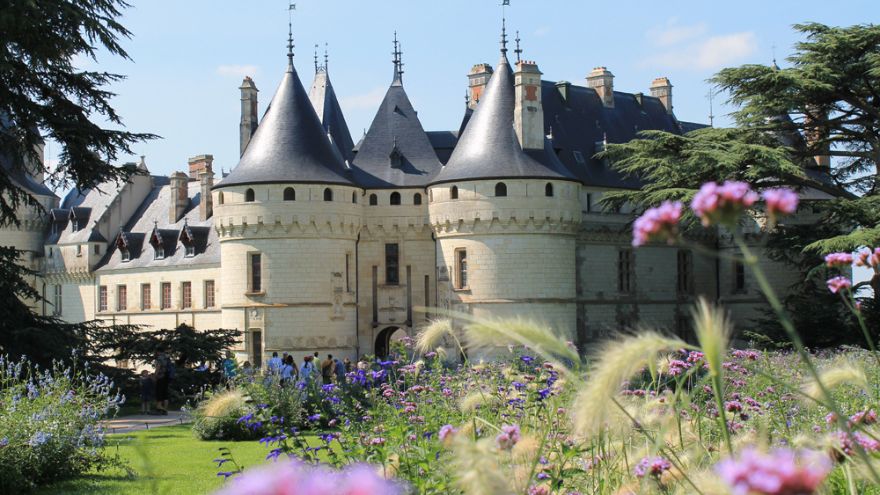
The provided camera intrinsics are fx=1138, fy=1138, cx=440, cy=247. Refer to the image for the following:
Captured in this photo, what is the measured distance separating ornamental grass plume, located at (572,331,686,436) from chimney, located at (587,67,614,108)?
39.8m

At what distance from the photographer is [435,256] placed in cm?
3444

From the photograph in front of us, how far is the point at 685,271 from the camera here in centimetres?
4150

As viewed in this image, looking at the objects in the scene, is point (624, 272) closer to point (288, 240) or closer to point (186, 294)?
point (288, 240)

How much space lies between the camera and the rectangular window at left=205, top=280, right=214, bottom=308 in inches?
1667

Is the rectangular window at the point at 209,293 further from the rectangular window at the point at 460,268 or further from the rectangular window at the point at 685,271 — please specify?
the rectangular window at the point at 685,271

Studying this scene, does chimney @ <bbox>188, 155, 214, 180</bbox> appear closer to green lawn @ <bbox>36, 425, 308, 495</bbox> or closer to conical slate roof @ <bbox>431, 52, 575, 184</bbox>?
conical slate roof @ <bbox>431, 52, 575, 184</bbox>

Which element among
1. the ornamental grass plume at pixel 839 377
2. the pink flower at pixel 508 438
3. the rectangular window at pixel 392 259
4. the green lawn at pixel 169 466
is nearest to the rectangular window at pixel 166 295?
the rectangular window at pixel 392 259

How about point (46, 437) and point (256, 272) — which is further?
point (256, 272)

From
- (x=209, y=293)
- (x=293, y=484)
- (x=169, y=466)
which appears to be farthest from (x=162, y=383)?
(x=293, y=484)

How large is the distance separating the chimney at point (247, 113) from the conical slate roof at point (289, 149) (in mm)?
4626

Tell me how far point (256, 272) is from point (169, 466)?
63.7 feet

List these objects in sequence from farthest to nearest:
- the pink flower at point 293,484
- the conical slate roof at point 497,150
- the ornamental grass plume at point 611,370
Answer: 1. the conical slate roof at point 497,150
2. the ornamental grass plume at point 611,370
3. the pink flower at point 293,484

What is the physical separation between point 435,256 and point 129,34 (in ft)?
54.4

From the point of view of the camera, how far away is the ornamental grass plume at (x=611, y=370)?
3.18m
